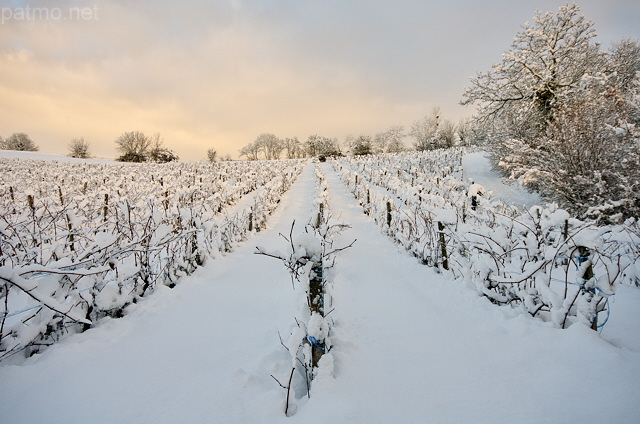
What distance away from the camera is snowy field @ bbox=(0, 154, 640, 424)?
1.65m

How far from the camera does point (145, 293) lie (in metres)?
3.45

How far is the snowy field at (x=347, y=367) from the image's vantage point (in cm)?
165

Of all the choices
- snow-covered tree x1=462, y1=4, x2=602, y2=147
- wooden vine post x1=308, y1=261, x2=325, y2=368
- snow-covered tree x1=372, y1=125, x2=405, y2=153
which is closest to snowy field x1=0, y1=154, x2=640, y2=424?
wooden vine post x1=308, y1=261, x2=325, y2=368

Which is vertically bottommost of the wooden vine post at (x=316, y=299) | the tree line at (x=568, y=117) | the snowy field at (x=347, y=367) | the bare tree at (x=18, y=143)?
the snowy field at (x=347, y=367)

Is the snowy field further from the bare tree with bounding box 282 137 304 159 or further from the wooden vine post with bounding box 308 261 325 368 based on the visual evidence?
the bare tree with bounding box 282 137 304 159

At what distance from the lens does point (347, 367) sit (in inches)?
81.4

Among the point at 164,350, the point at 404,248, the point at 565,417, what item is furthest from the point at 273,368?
the point at 404,248

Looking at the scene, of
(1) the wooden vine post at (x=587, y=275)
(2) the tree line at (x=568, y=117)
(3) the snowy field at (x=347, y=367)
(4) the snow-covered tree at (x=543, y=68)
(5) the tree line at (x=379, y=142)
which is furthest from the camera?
(5) the tree line at (x=379, y=142)

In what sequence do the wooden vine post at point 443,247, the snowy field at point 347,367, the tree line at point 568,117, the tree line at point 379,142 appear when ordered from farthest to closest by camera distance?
the tree line at point 379,142
the tree line at point 568,117
the wooden vine post at point 443,247
the snowy field at point 347,367

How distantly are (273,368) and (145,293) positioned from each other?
2.34 meters

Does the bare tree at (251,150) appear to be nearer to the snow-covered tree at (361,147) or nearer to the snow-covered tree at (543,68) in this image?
the snow-covered tree at (361,147)

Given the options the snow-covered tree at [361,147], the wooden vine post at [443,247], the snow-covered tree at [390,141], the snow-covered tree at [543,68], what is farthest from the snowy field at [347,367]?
the snow-covered tree at [390,141]

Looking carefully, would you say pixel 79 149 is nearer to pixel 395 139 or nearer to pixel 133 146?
pixel 133 146

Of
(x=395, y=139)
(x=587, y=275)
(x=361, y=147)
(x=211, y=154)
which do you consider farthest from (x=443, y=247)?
(x=395, y=139)
